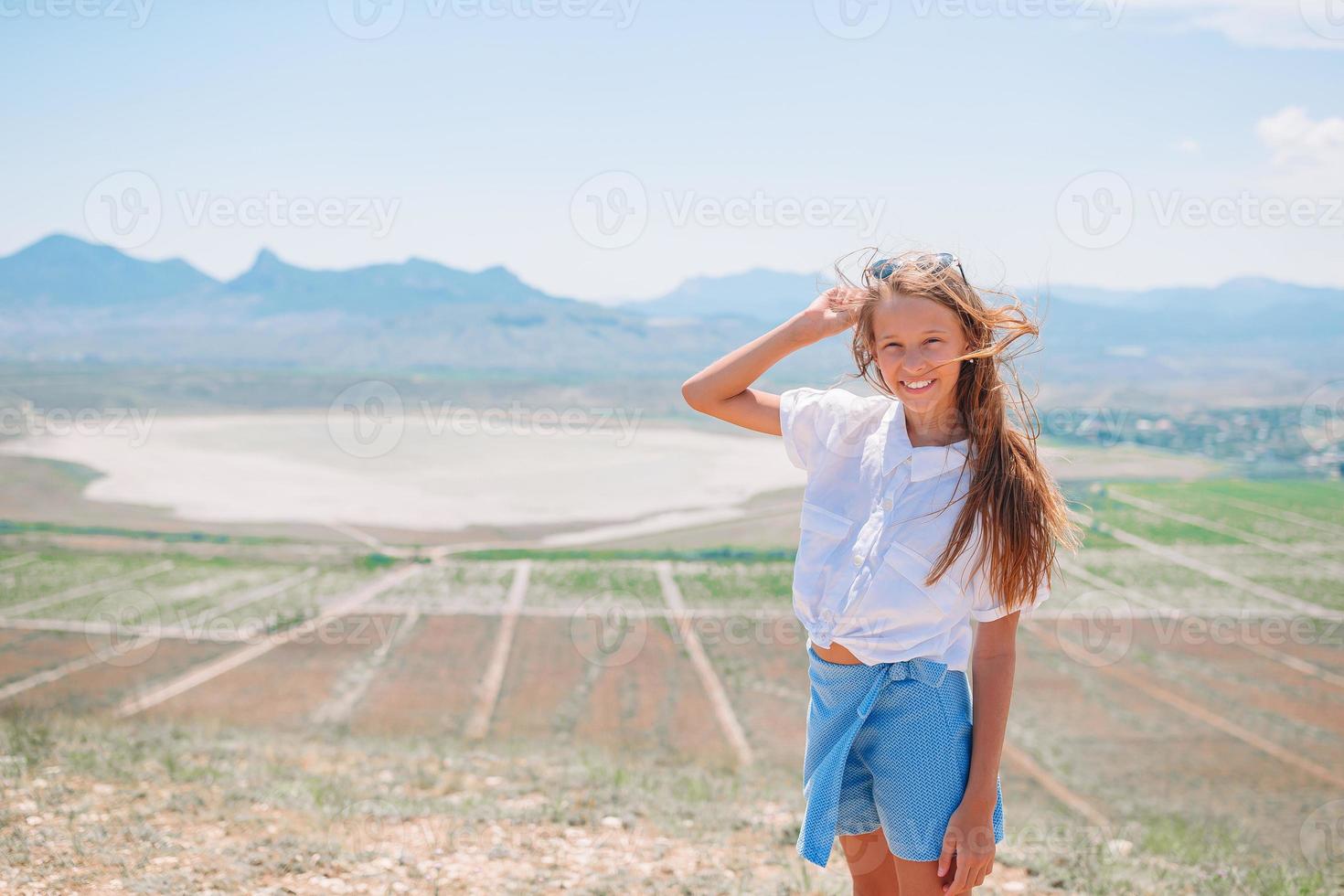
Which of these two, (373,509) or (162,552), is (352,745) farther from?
(373,509)

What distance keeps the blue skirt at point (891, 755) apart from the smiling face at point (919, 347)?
555mm

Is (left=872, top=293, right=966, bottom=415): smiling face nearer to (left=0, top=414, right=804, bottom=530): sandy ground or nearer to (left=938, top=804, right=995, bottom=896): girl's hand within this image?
(left=938, top=804, right=995, bottom=896): girl's hand

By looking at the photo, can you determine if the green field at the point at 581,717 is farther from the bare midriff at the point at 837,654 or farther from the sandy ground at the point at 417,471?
the sandy ground at the point at 417,471

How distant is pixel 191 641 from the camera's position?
2266 centimetres

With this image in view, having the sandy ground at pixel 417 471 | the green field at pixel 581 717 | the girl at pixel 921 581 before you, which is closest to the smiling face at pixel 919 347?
the girl at pixel 921 581

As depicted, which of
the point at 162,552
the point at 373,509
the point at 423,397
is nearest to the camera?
the point at 162,552

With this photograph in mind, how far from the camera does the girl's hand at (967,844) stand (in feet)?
6.11

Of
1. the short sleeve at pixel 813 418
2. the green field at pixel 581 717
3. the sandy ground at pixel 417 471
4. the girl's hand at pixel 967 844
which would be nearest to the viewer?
the girl's hand at pixel 967 844

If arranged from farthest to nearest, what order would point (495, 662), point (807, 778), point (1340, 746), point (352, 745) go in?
point (495, 662) < point (1340, 746) < point (352, 745) < point (807, 778)

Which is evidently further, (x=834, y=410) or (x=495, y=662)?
(x=495, y=662)

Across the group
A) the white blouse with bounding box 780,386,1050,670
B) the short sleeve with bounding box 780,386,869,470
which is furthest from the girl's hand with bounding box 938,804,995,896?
the short sleeve with bounding box 780,386,869,470

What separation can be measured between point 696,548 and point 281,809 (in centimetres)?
3106

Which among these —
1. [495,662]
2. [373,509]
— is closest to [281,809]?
[495,662]

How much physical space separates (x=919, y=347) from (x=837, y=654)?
0.67 metres
